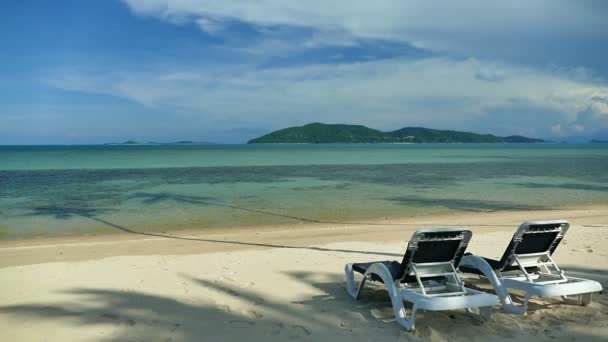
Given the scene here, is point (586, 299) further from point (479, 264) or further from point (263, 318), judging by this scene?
point (263, 318)

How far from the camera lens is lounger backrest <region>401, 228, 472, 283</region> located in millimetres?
5199

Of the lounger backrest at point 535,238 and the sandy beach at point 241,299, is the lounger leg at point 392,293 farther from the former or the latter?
the lounger backrest at point 535,238

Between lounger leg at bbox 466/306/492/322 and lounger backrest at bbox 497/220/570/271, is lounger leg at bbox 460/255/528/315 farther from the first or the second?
lounger leg at bbox 466/306/492/322

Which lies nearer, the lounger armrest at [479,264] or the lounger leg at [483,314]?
the lounger leg at [483,314]

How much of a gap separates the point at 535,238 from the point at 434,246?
1.44 m

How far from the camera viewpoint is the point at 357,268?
6.33 metres

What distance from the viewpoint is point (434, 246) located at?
532cm

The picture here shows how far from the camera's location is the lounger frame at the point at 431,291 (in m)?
4.90

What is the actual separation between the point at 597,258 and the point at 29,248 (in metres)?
11.7

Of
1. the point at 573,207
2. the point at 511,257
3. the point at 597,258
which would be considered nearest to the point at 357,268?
the point at 511,257

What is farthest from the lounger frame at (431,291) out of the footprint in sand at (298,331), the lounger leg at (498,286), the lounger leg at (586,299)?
the lounger leg at (586,299)

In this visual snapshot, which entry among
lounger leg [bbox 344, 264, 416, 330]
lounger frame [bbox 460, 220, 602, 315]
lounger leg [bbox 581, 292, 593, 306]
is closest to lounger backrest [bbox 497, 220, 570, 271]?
lounger frame [bbox 460, 220, 602, 315]

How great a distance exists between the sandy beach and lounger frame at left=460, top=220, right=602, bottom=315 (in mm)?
210

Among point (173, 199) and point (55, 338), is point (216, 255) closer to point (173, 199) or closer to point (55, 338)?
point (55, 338)
